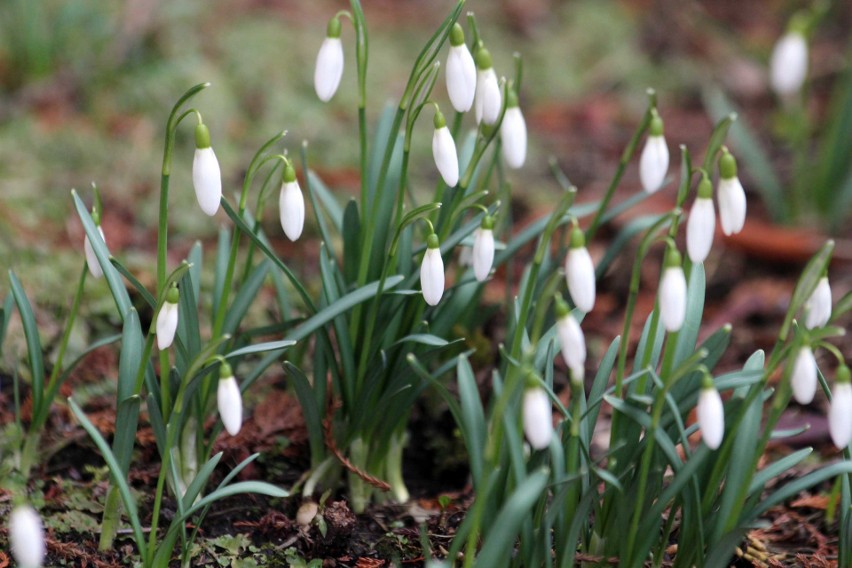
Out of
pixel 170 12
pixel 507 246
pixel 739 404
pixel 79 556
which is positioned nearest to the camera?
pixel 739 404

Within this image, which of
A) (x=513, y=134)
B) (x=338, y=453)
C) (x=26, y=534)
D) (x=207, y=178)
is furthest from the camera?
(x=338, y=453)

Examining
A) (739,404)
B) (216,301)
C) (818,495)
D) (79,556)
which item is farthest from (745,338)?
(79,556)

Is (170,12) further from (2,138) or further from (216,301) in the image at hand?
(216,301)

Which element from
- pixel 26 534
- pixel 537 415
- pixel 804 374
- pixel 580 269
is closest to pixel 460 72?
pixel 580 269

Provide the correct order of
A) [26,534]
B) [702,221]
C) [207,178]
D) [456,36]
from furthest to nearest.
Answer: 1. [456,36]
2. [207,178]
3. [702,221]
4. [26,534]

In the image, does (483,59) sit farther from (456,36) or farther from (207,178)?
(207,178)

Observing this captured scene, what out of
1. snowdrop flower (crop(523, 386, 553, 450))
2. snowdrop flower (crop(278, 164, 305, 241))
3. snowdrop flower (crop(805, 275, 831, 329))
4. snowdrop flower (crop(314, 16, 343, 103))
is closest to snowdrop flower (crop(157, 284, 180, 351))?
snowdrop flower (crop(278, 164, 305, 241))

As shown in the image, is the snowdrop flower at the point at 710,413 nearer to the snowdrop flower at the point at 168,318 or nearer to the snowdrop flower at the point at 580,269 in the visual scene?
the snowdrop flower at the point at 580,269
